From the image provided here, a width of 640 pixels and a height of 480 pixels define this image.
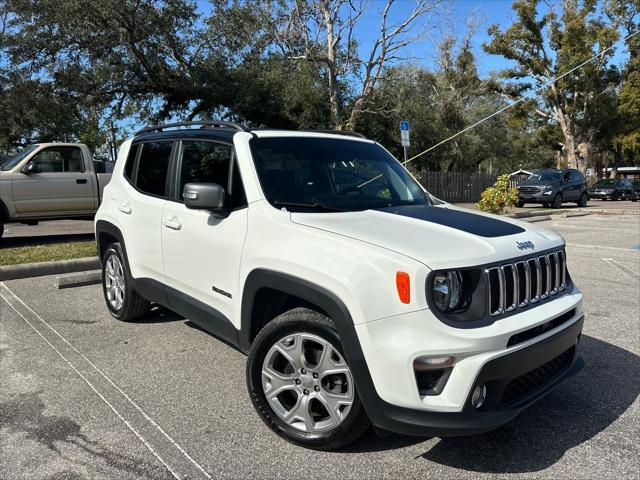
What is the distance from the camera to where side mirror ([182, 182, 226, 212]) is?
3350 mm

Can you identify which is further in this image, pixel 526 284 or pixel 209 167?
pixel 209 167

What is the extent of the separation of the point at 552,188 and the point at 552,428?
71.5ft

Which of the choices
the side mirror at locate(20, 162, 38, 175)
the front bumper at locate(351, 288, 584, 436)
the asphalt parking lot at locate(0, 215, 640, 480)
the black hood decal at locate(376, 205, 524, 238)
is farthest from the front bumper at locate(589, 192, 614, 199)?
the front bumper at locate(351, 288, 584, 436)

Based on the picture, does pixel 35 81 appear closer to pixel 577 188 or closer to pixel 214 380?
pixel 214 380

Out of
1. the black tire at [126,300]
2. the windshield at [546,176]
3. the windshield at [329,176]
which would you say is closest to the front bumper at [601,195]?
the windshield at [546,176]

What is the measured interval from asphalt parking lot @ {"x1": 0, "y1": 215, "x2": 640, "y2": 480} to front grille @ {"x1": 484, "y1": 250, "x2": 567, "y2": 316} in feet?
2.77

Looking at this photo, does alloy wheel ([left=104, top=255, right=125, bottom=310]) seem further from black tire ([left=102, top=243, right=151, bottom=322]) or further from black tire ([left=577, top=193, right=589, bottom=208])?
black tire ([left=577, top=193, right=589, bottom=208])

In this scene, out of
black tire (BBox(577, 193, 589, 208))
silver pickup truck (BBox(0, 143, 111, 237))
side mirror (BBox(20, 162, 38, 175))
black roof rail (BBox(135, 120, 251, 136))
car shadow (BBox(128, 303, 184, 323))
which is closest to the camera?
black roof rail (BBox(135, 120, 251, 136))

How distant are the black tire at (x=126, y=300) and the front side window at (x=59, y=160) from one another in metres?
6.12

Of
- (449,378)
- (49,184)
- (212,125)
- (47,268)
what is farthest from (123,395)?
(49,184)

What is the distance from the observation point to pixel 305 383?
2.93 metres

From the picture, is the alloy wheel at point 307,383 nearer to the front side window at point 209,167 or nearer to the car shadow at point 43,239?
the front side window at point 209,167

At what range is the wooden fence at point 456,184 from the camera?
27080 mm

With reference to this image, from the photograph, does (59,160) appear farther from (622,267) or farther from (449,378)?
(622,267)
